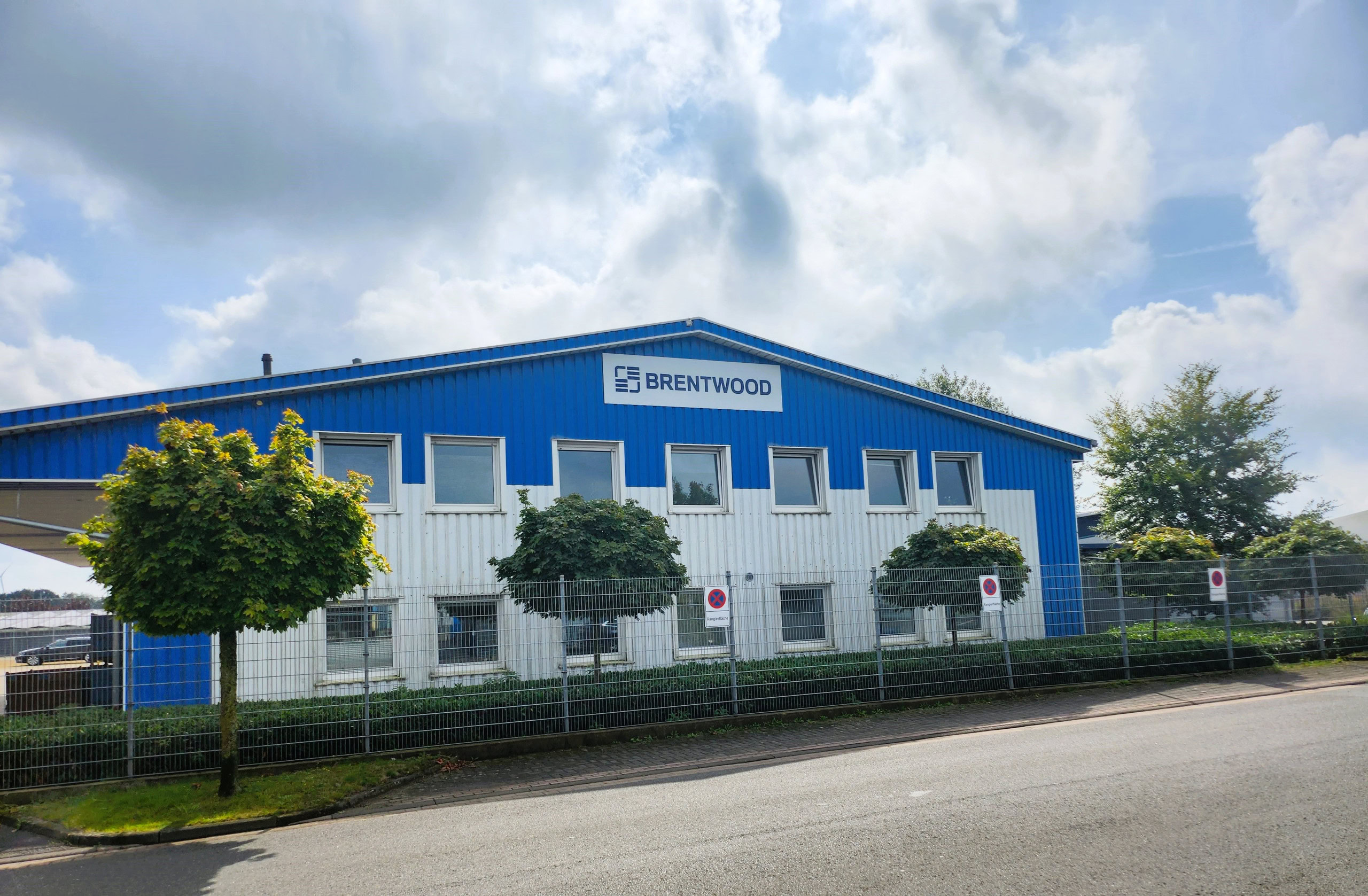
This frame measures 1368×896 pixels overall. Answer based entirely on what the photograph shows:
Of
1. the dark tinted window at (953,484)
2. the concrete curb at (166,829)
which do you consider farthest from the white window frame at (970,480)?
the concrete curb at (166,829)

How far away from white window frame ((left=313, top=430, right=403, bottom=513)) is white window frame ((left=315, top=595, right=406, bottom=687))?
344 centimetres

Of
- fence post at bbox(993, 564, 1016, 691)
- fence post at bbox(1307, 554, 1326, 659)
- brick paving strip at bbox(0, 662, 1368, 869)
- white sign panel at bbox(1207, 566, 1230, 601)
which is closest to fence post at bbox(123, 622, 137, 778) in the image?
brick paving strip at bbox(0, 662, 1368, 869)

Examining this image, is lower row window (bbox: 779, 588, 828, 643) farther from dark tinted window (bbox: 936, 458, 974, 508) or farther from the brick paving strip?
dark tinted window (bbox: 936, 458, 974, 508)

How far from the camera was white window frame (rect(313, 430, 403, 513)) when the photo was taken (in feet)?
47.9

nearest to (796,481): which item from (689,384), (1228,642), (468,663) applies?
(689,384)

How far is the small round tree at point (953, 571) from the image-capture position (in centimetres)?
1479

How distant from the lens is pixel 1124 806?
→ 740 centimetres

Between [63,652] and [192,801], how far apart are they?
226 centimetres

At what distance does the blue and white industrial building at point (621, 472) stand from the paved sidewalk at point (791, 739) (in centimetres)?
139

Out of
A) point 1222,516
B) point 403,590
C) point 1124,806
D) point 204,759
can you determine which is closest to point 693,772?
point 1124,806

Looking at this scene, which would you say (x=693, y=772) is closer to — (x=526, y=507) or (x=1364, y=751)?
(x=526, y=507)

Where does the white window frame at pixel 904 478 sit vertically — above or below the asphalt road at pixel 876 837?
above

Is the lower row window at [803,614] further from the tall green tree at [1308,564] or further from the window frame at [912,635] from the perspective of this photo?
the tall green tree at [1308,564]

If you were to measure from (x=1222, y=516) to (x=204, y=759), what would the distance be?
119ft
